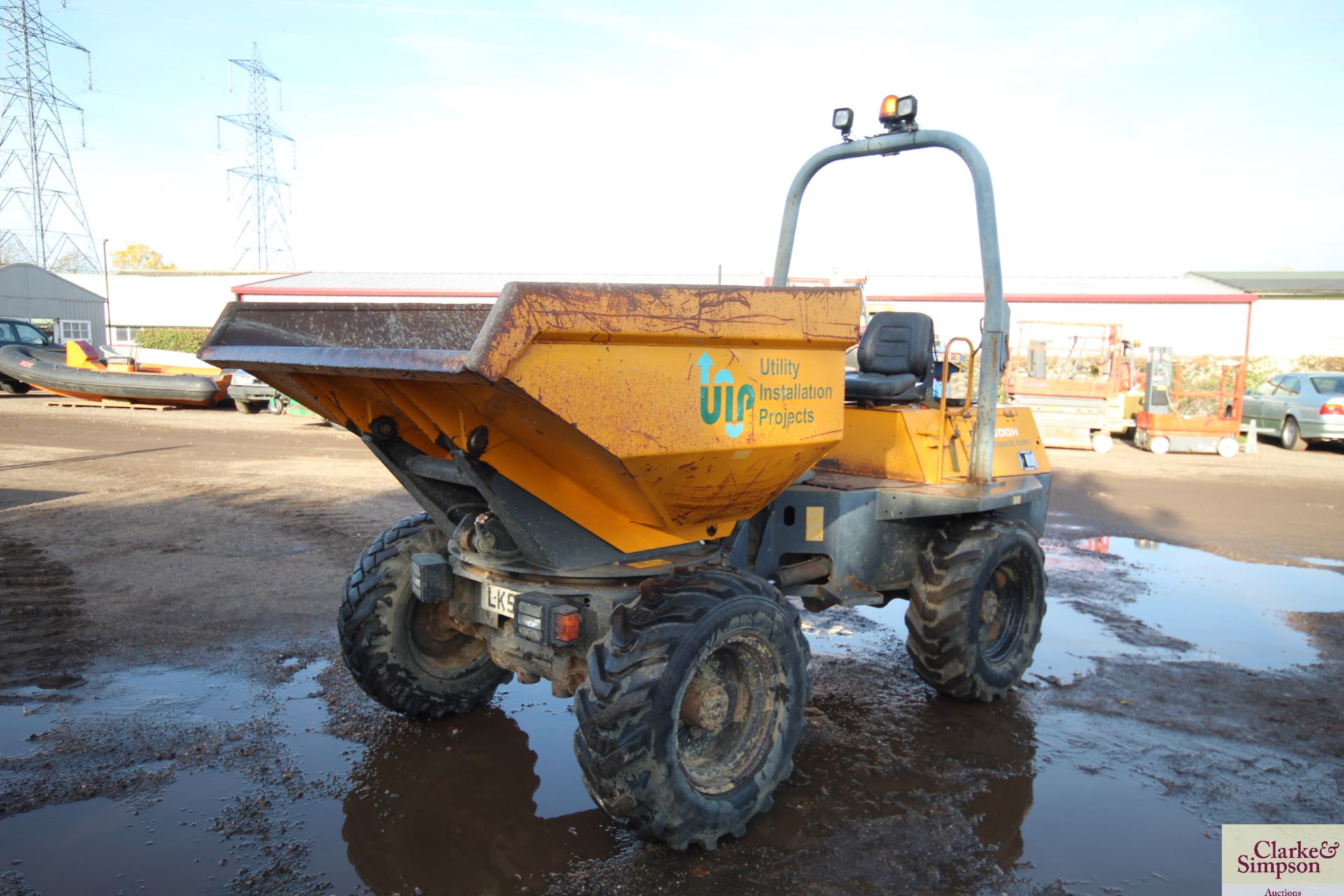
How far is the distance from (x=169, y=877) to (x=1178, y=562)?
7.99 metres

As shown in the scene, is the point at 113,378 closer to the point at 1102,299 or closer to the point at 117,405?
the point at 117,405

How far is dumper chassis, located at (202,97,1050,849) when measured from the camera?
2926mm

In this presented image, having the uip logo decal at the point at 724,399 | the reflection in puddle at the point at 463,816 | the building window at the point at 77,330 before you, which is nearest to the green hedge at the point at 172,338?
the building window at the point at 77,330

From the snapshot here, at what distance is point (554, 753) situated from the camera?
4.14 m

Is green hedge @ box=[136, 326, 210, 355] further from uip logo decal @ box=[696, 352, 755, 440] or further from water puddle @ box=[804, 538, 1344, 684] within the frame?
uip logo decal @ box=[696, 352, 755, 440]

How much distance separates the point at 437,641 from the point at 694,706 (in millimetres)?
1530

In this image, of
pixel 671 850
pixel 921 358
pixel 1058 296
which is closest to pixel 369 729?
pixel 671 850

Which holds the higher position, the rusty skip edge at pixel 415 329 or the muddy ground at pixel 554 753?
the rusty skip edge at pixel 415 329

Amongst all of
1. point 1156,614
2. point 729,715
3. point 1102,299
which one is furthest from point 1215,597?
point 1102,299

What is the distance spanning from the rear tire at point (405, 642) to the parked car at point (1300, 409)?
17967mm

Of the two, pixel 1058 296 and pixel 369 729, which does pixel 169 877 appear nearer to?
pixel 369 729

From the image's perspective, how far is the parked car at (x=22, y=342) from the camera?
2117 centimetres

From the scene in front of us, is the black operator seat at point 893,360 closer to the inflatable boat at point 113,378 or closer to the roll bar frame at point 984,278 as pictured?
the roll bar frame at point 984,278

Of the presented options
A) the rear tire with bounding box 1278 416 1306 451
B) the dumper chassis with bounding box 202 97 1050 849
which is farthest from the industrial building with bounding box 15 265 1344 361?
the dumper chassis with bounding box 202 97 1050 849
